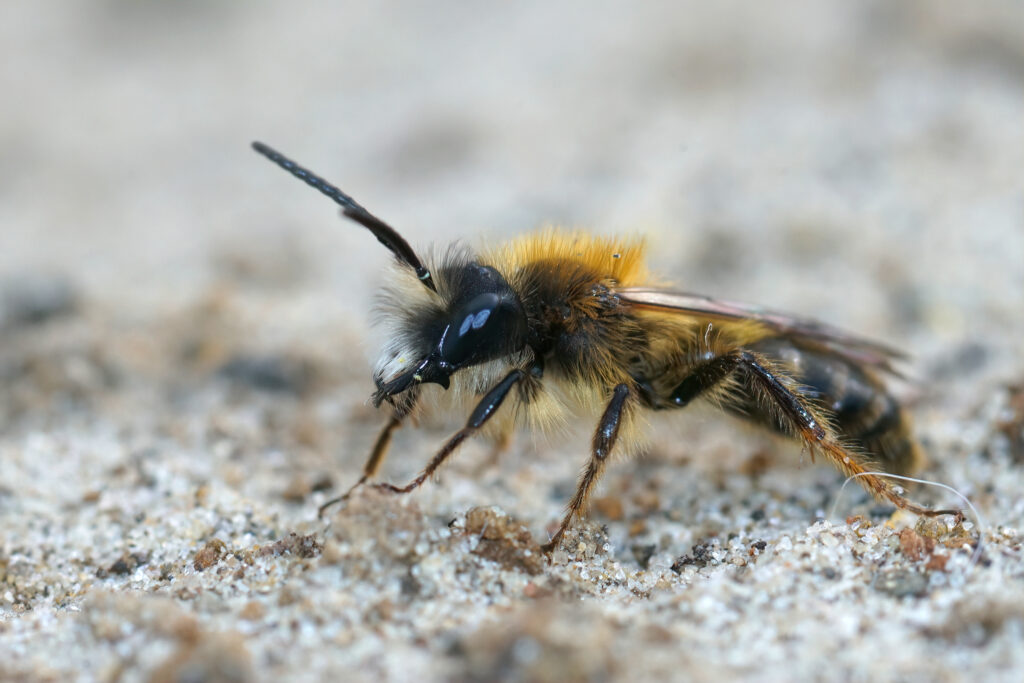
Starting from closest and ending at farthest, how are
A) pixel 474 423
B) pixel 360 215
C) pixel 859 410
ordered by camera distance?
pixel 360 215 < pixel 474 423 < pixel 859 410

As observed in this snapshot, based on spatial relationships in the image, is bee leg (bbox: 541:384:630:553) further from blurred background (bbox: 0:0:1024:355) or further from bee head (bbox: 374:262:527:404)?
blurred background (bbox: 0:0:1024:355)

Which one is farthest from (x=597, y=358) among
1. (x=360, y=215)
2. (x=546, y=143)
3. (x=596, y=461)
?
(x=546, y=143)

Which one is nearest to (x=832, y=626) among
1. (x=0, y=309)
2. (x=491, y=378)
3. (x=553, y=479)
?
(x=491, y=378)

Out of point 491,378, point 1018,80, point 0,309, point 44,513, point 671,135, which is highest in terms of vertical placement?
point 1018,80

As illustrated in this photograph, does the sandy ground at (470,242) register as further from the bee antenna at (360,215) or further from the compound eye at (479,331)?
the bee antenna at (360,215)

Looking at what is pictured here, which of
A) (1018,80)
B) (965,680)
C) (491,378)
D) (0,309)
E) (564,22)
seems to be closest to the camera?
(965,680)

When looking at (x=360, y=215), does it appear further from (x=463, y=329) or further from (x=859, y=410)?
(x=859, y=410)

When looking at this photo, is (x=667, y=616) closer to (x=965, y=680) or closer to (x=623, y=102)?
(x=965, y=680)

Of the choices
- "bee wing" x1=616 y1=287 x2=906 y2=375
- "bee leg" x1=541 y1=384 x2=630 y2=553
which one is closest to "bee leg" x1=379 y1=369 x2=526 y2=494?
"bee leg" x1=541 y1=384 x2=630 y2=553

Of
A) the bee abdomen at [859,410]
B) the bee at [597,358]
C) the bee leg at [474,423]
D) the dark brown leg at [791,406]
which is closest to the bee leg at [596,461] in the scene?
the bee at [597,358]
